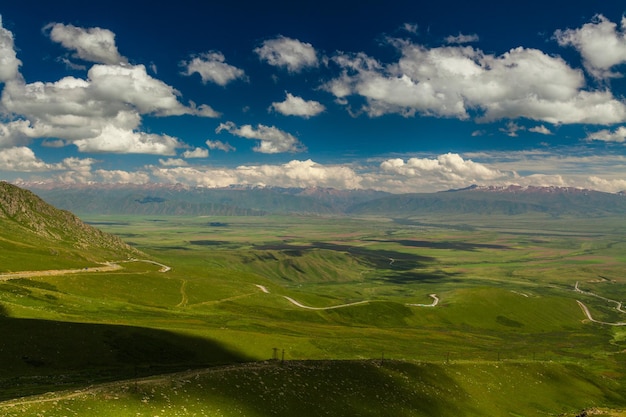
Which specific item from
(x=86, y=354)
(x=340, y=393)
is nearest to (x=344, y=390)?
(x=340, y=393)

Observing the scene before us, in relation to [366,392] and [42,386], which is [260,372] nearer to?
[366,392]

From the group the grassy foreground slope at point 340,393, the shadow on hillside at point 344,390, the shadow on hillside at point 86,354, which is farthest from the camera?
the shadow on hillside at point 86,354

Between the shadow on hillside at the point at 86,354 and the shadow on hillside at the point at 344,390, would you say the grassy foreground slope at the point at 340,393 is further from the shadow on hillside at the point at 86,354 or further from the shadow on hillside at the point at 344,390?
the shadow on hillside at the point at 86,354

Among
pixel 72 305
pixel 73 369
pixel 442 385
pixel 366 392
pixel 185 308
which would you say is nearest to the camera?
pixel 366 392

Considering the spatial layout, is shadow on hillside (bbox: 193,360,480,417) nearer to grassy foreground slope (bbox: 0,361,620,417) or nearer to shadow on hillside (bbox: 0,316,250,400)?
grassy foreground slope (bbox: 0,361,620,417)

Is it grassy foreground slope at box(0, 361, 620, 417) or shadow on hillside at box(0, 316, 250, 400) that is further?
shadow on hillside at box(0, 316, 250, 400)

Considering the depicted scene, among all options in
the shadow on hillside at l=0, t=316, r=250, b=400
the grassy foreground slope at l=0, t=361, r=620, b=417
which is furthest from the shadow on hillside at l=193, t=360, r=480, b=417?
the shadow on hillside at l=0, t=316, r=250, b=400

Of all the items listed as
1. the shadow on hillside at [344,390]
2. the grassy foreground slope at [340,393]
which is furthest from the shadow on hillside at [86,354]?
the shadow on hillside at [344,390]

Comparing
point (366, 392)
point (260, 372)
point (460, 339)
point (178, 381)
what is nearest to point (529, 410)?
point (366, 392)
